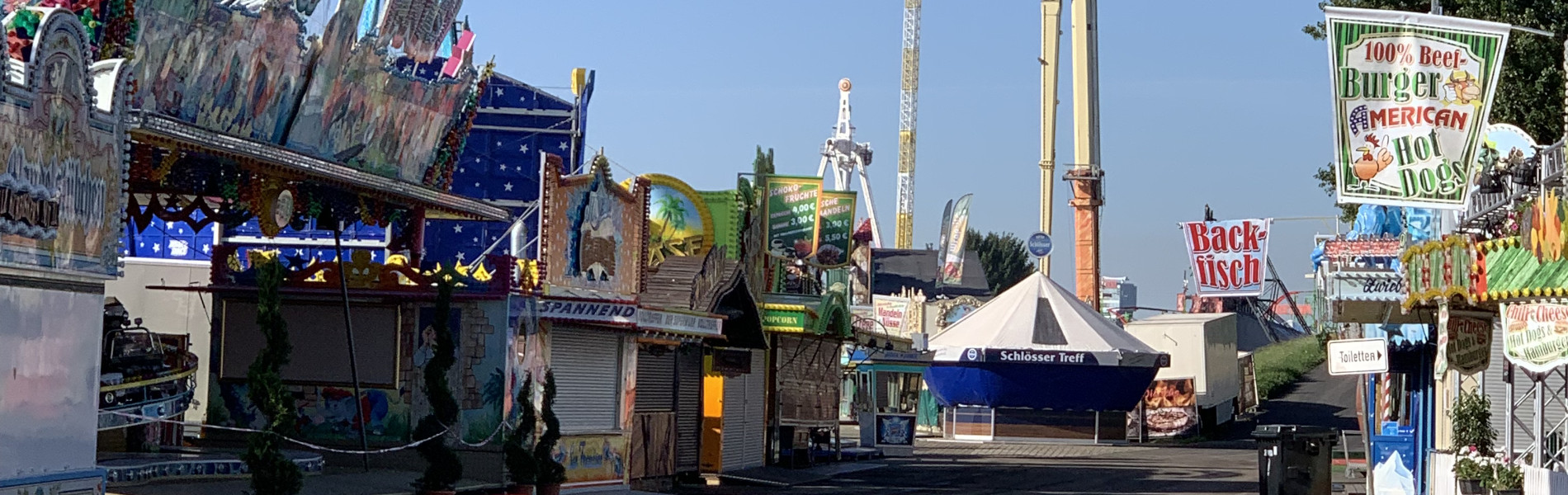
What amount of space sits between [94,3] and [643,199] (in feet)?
41.2

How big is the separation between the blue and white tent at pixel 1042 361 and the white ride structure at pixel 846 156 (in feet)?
210

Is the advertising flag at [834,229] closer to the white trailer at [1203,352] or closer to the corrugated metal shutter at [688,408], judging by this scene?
the corrugated metal shutter at [688,408]

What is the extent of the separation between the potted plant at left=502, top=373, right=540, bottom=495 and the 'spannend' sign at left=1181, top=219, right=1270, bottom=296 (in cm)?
2559

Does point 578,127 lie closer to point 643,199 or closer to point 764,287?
point 764,287

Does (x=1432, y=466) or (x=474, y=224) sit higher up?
(x=474, y=224)

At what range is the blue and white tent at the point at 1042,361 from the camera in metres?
49.2

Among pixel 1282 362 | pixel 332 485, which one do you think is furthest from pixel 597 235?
pixel 1282 362

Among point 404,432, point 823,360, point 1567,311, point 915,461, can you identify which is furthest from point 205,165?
point 915,461

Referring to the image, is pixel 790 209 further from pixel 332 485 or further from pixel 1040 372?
pixel 1040 372

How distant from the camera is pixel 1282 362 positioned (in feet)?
233

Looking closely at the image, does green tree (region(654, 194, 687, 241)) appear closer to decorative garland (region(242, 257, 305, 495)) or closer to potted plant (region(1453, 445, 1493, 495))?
potted plant (region(1453, 445, 1493, 495))

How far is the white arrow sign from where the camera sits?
2017cm

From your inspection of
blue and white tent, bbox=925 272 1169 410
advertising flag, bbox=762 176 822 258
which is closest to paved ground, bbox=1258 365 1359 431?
blue and white tent, bbox=925 272 1169 410

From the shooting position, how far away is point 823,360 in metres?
38.1
